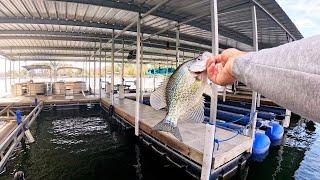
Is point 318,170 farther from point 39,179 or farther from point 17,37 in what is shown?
point 17,37

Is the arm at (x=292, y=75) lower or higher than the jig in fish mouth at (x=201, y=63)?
lower

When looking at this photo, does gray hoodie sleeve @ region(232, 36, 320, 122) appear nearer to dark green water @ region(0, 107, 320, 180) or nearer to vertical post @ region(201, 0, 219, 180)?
vertical post @ region(201, 0, 219, 180)

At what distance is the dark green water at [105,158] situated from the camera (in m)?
8.09

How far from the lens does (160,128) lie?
263 centimetres

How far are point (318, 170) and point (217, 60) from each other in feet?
33.4

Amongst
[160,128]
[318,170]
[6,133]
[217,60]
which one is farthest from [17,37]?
[318,170]

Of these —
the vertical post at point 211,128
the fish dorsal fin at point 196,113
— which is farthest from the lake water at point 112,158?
the fish dorsal fin at point 196,113

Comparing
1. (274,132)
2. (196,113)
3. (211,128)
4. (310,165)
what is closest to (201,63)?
(196,113)

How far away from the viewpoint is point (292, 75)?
78cm

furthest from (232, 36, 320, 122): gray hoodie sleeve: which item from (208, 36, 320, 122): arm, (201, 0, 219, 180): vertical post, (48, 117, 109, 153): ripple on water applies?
(48, 117, 109, 153): ripple on water

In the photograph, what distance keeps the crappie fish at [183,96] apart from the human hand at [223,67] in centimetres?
39

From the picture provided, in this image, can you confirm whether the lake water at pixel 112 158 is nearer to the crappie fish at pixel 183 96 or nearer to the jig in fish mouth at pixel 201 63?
the crappie fish at pixel 183 96

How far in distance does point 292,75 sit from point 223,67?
513 mm

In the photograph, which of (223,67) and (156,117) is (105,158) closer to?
(156,117)
